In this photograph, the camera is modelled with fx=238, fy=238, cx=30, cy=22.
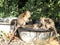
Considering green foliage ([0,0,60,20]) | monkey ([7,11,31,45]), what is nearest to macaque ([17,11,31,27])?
monkey ([7,11,31,45])

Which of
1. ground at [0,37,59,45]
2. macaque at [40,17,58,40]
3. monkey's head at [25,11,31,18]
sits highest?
monkey's head at [25,11,31,18]

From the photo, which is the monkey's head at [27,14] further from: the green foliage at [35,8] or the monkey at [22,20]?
the green foliage at [35,8]

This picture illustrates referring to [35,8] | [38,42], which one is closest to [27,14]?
[35,8]

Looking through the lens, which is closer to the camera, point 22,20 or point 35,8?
point 22,20

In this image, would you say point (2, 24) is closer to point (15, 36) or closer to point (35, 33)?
point (15, 36)

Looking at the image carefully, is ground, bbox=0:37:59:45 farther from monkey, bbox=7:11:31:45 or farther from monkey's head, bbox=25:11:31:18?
monkey's head, bbox=25:11:31:18

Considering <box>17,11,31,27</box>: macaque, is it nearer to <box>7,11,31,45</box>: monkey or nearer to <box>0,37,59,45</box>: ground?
<box>7,11,31,45</box>: monkey

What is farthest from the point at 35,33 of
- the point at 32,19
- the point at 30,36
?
the point at 32,19

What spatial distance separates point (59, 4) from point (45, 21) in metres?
0.47

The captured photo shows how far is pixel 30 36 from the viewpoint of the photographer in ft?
16.2

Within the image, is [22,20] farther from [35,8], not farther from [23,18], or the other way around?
[35,8]

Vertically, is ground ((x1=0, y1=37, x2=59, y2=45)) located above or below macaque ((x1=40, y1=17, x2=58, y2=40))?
below

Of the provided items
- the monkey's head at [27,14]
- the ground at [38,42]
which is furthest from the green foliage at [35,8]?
the ground at [38,42]

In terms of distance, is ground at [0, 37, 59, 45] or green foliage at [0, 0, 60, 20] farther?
green foliage at [0, 0, 60, 20]
